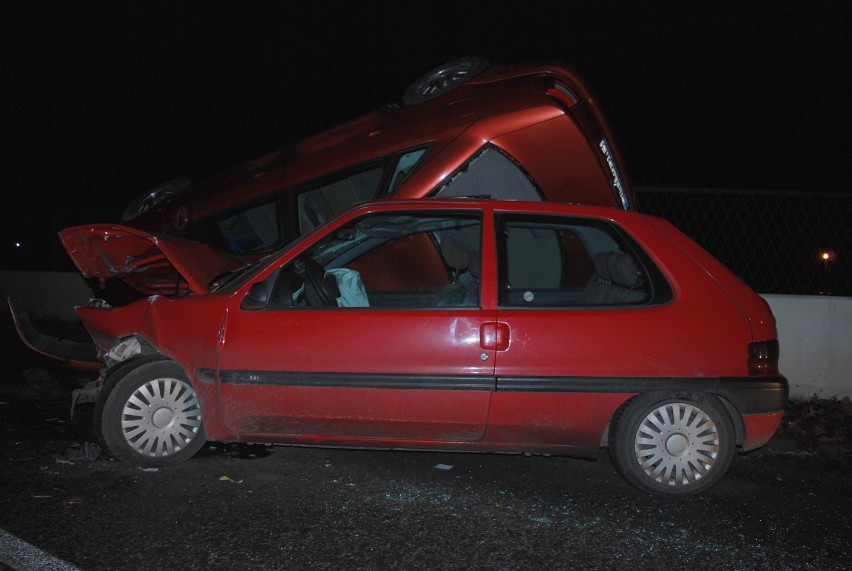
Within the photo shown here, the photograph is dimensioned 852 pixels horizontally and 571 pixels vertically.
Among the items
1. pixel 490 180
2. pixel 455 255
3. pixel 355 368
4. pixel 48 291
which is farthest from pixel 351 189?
pixel 48 291

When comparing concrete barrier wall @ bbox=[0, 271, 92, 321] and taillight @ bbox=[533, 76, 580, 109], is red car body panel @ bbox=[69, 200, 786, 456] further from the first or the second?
concrete barrier wall @ bbox=[0, 271, 92, 321]

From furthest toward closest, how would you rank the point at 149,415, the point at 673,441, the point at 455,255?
the point at 455,255, the point at 149,415, the point at 673,441

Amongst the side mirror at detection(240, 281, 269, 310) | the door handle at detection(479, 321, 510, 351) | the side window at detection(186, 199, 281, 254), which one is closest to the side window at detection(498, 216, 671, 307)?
the door handle at detection(479, 321, 510, 351)

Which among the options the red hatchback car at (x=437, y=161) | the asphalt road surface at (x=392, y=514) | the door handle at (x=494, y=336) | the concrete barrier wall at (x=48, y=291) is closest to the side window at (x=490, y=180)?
the red hatchback car at (x=437, y=161)

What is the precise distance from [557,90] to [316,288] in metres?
2.56

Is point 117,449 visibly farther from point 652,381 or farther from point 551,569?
point 652,381

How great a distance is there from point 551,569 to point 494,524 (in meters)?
0.49

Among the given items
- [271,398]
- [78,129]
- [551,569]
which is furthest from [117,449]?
[78,129]

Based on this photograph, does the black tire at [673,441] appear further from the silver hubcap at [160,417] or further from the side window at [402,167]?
the side window at [402,167]

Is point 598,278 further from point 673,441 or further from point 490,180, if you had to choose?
point 490,180

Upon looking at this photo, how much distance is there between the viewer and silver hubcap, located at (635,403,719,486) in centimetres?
370

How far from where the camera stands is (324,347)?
365cm

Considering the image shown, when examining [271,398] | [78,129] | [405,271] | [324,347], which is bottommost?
[271,398]

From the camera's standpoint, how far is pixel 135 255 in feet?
16.4
